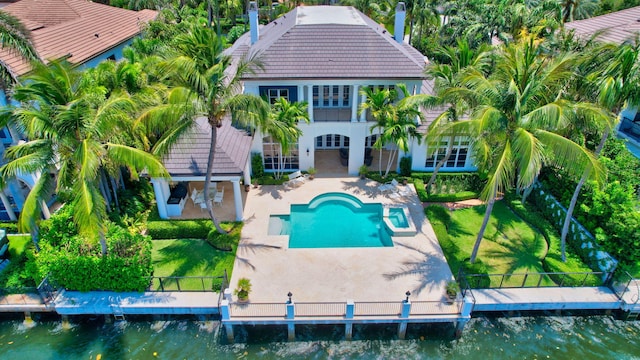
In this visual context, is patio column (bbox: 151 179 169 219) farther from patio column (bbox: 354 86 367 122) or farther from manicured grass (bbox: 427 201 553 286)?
manicured grass (bbox: 427 201 553 286)

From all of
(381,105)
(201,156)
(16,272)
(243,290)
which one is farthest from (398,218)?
(16,272)

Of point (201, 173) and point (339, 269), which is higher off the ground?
point (201, 173)

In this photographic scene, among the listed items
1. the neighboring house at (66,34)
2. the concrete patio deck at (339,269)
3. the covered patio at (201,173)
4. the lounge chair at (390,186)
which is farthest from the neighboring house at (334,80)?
the neighboring house at (66,34)

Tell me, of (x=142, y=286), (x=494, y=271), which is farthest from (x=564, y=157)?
(x=142, y=286)

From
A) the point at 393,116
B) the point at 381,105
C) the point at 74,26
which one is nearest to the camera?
the point at 393,116

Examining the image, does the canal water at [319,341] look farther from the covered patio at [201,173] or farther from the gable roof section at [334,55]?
the gable roof section at [334,55]

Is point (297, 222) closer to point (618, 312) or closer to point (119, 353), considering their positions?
point (119, 353)

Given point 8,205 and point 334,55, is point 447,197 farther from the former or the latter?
point 8,205
